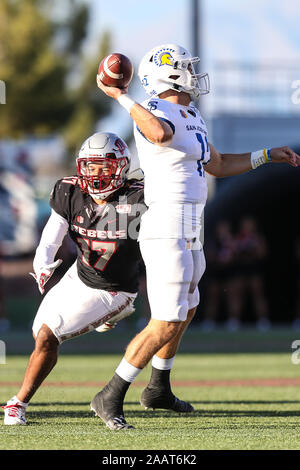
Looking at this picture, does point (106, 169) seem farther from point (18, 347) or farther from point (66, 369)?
point (18, 347)

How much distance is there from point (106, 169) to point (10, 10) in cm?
2921

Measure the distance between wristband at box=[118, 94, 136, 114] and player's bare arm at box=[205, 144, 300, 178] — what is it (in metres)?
0.94

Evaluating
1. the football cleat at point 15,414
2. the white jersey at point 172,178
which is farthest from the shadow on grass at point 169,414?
the white jersey at point 172,178

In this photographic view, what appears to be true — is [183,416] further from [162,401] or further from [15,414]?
[15,414]

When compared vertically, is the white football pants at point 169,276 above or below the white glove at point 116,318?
above

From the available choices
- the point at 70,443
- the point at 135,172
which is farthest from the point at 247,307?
the point at 70,443

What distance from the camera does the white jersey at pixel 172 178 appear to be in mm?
5641

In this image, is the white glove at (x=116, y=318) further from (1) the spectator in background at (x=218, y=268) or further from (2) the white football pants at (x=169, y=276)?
(1) the spectator in background at (x=218, y=268)

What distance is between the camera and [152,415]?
21.0 ft

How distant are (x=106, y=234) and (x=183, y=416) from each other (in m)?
1.32

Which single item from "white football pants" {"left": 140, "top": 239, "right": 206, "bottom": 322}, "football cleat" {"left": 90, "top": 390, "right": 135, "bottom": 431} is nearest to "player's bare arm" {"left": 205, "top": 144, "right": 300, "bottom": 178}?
"white football pants" {"left": 140, "top": 239, "right": 206, "bottom": 322}

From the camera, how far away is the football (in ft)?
19.0

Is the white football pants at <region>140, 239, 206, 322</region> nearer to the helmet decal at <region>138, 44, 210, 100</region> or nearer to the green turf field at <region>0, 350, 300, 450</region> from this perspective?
the green turf field at <region>0, 350, 300, 450</region>

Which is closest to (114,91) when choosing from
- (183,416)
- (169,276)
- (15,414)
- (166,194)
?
(166,194)
